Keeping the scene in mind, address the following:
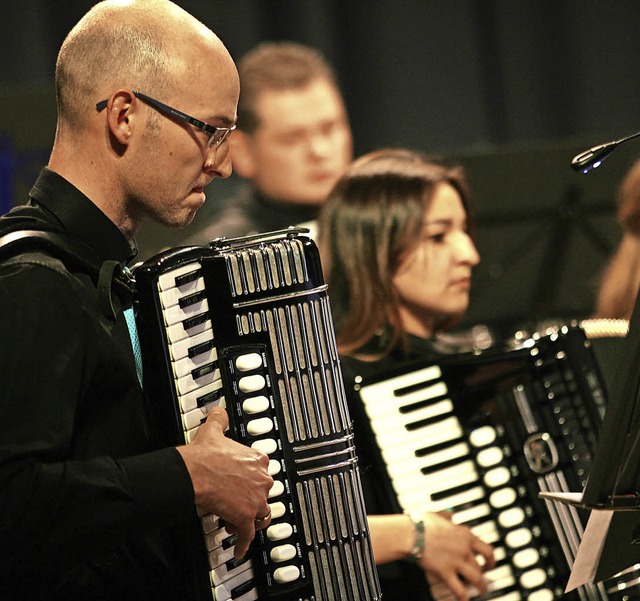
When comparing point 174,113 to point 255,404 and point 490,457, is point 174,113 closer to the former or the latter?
point 255,404

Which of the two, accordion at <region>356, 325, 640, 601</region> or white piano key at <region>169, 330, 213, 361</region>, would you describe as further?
accordion at <region>356, 325, 640, 601</region>

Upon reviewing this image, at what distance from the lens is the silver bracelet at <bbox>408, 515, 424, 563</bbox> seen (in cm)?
214

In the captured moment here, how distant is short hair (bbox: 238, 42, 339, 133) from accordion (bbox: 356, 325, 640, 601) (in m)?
1.64

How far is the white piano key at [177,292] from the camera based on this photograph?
1.49 m

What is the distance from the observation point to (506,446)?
90.7 inches

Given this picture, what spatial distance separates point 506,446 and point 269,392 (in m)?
0.89

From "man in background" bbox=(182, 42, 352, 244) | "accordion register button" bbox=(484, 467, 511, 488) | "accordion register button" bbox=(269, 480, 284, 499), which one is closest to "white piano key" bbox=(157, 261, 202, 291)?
"accordion register button" bbox=(269, 480, 284, 499)

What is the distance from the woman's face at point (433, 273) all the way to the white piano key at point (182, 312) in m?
1.07

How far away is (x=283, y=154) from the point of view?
3611 millimetres

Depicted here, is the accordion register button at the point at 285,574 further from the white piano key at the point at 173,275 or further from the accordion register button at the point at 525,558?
the accordion register button at the point at 525,558

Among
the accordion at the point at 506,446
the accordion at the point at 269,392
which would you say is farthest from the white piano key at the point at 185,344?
the accordion at the point at 506,446

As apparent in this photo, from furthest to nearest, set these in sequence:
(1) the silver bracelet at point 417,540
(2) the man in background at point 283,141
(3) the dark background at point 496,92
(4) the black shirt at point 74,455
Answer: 1. (2) the man in background at point 283,141
2. (3) the dark background at point 496,92
3. (1) the silver bracelet at point 417,540
4. (4) the black shirt at point 74,455

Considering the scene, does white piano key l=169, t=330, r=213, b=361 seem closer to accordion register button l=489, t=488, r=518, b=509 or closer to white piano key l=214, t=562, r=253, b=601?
white piano key l=214, t=562, r=253, b=601

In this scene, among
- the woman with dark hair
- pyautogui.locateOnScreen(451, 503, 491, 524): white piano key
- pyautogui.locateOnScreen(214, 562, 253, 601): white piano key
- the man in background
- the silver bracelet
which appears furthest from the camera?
the man in background
